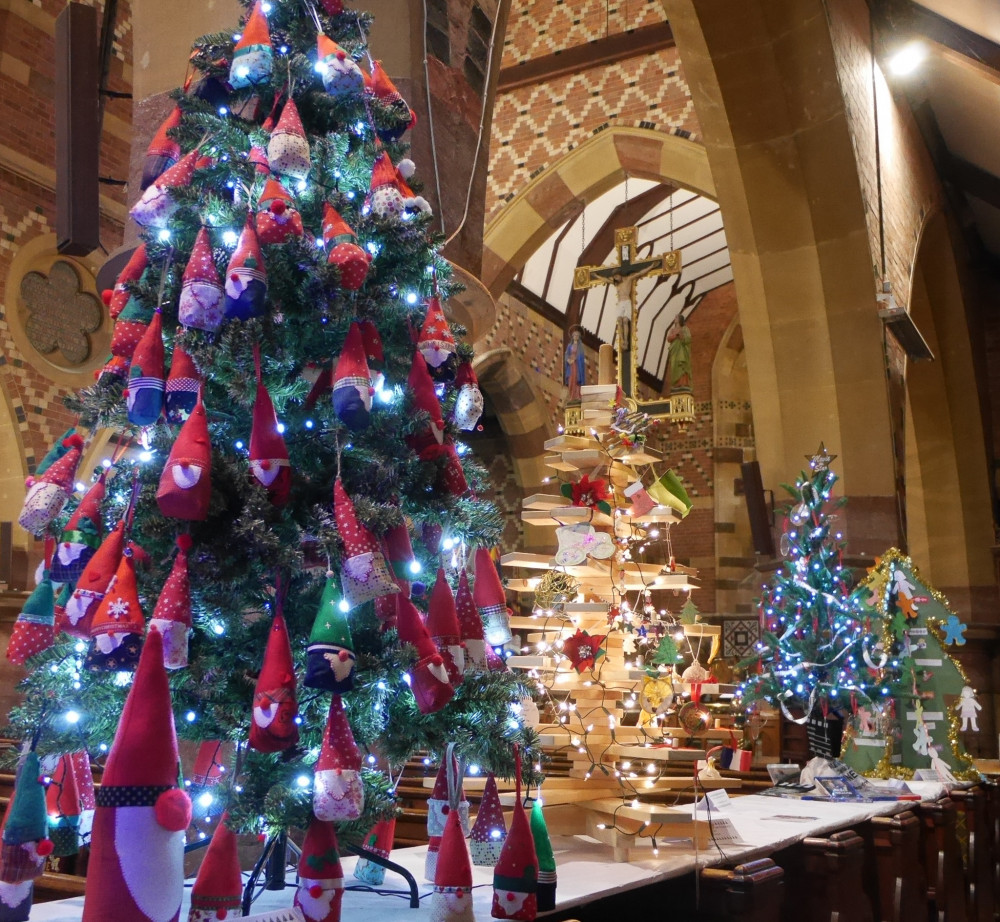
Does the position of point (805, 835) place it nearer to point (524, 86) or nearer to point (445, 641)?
point (445, 641)

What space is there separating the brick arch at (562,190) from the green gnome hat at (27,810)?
9365mm

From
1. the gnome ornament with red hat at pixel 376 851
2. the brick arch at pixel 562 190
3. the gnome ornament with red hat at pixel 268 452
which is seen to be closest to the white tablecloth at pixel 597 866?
the gnome ornament with red hat at pixel 376 851

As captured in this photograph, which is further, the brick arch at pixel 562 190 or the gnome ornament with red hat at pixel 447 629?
the brick arch at pixel 562 190

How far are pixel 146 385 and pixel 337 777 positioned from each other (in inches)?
28.0

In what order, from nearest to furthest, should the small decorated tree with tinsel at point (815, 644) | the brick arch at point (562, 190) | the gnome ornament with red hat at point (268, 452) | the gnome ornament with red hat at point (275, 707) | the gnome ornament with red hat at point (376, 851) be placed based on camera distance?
the gnome ornament with red hat at point (275, 707)
the gnome ornament with red hat at point (268, 452)
the gnome ornament with red hat at point (376, 851)
the small decorated tree with tinsel at point (815, 644)
the brick arch at point (562, 190)

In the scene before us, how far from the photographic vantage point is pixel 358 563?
158 cm

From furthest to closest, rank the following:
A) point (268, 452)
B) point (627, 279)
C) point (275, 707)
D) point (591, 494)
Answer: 1. point (627, 279)
2. point (591, 494)
3. point (268, 452)
4. point (275, 707)

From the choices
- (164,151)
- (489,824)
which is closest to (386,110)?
(164,151)

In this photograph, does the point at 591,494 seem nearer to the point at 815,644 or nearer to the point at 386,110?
the point at 386,110

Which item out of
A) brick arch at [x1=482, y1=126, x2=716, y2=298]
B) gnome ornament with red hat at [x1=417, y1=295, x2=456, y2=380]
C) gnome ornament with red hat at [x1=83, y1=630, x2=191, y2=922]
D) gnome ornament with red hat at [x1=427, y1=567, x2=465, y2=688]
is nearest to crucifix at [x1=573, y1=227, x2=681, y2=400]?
brick arch at [x1=482, y1=126, x2=716, y2=298]

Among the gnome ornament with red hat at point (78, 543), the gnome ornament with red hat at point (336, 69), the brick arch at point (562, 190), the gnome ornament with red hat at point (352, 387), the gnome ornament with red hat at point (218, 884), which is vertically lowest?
the gnome ornament with red hat at point (218, 884)

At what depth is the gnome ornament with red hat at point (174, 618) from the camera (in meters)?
1.51

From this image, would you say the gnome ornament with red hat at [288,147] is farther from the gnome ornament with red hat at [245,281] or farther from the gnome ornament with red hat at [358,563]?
the gnome ornament with red hat at [358,563]

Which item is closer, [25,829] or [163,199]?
[25,829]
